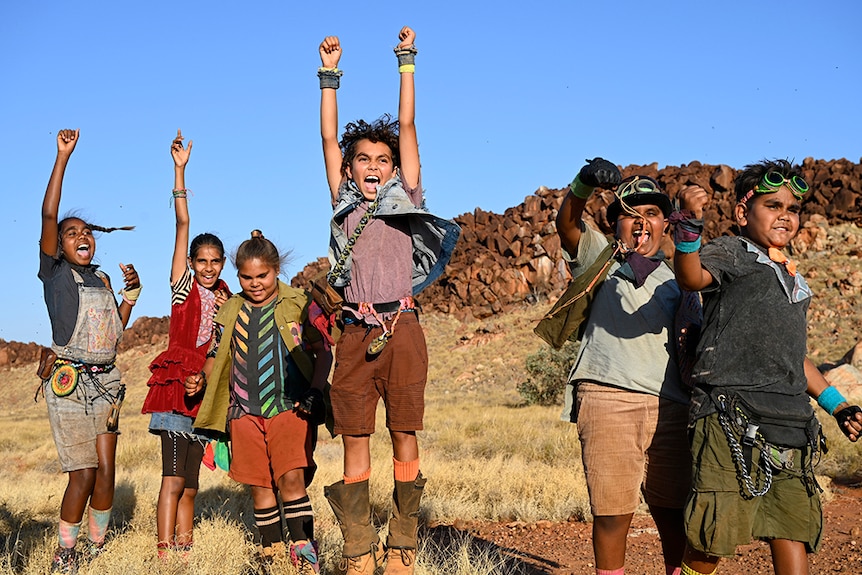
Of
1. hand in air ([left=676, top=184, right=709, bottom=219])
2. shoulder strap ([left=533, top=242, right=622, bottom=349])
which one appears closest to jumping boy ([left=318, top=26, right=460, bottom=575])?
shoulder strap ([left=533, top=242, right=622, bottom=349])

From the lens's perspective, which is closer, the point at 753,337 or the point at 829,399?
the point at 753,337

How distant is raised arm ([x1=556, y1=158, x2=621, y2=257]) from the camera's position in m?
3.52

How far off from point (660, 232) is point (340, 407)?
1887mm

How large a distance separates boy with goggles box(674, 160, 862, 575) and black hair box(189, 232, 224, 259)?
355 centimetres

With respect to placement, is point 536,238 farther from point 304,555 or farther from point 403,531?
point 403,531

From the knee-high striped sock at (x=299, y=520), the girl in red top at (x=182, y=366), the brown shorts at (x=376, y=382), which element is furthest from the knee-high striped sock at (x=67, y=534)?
the brown shorts at (x=376, y=382)

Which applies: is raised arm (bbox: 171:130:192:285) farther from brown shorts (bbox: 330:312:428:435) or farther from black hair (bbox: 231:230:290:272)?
brown shorts (bbox: 330:312:428:435)

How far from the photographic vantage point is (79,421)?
5.20 m

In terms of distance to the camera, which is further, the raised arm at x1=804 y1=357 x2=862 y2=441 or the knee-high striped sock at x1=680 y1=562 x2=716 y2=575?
the raised arm at x1=804 y1=357 x2=862 y2=441

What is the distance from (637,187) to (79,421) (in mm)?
3730

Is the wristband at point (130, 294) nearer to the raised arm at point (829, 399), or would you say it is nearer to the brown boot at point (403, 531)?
the brown boot at point (403, 531)

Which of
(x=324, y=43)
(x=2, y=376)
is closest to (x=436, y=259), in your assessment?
(x=324, y=43)

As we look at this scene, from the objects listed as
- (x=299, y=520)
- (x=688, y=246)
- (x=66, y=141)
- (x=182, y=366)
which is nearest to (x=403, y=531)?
(x=299, y=520)

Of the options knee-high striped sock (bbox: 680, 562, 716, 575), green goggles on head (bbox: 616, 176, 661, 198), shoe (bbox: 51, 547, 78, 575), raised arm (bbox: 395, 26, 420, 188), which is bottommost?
shoe (bbox: 51, 547, 78, 575)
